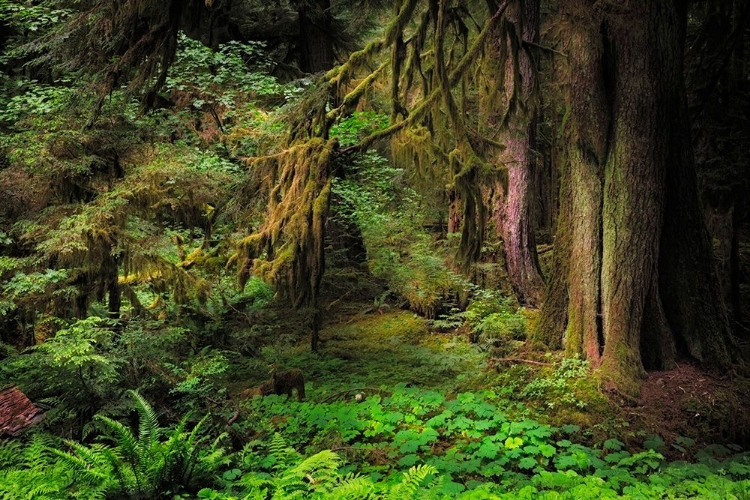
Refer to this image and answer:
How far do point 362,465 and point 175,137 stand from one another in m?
6.95

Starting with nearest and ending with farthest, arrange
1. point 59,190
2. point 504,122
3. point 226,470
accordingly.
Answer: point 226,470 < point 59,190 < point 504,122

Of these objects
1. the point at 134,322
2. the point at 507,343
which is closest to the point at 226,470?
the point at 134,322

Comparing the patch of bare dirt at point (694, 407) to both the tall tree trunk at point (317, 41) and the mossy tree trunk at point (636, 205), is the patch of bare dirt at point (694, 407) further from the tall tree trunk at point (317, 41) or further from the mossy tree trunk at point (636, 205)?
the tall tree trunk at point (317, 41)

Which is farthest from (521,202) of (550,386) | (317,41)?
(317,41)

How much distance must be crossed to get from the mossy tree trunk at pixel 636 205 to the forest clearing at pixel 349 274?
3 cm

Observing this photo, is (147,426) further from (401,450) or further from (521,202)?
(521,202)

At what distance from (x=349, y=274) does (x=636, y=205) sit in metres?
4.92

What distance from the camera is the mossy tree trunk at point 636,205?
5.68 metres

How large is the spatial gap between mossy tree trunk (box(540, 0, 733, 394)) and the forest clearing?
0.03 metres

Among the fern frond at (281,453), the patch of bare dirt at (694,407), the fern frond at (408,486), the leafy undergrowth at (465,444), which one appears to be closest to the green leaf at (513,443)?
the leafy undergrowth at (465,444)

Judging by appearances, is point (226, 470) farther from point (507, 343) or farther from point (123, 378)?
point (507, 343)

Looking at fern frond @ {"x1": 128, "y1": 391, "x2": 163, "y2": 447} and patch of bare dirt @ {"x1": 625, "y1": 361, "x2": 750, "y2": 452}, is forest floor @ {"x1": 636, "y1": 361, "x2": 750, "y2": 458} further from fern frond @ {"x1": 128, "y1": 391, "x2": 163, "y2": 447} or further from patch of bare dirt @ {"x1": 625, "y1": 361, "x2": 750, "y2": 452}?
fern frond @ {"x1": 128, "y1": 391, "x2": 163, "y2": 447}

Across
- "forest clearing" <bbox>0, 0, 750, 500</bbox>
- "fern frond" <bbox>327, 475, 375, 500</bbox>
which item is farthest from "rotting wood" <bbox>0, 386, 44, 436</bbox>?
"fern frond" <bbox>327, 475, 375, 500</bbox>

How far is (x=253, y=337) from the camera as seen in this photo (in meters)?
8.69
